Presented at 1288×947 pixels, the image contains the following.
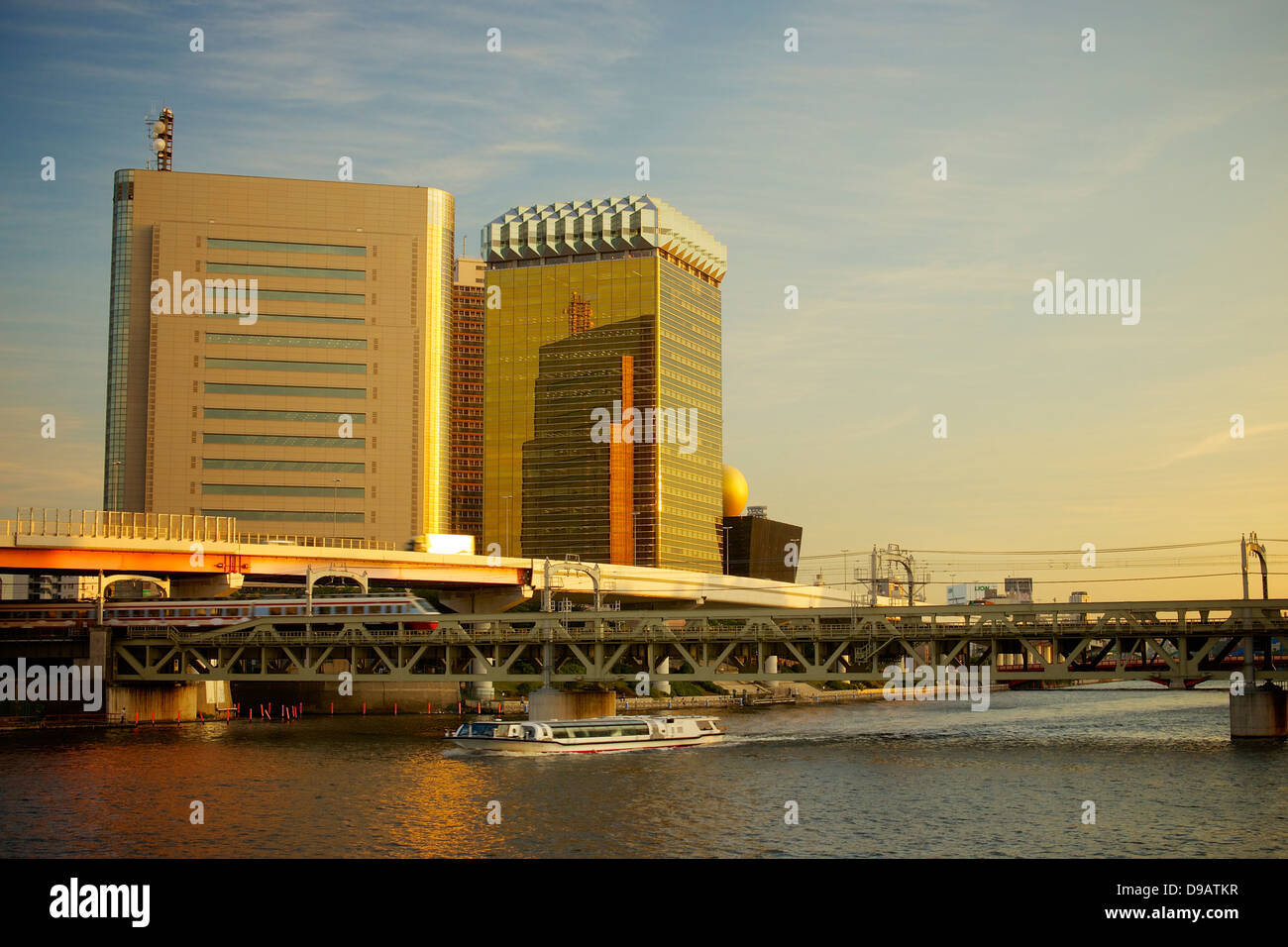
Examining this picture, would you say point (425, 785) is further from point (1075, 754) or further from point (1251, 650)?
point (1251, 650)

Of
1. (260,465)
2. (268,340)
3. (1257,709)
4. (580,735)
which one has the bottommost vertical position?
(580,735)

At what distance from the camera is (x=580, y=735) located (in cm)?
8994

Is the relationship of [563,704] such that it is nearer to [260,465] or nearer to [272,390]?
[260,465]

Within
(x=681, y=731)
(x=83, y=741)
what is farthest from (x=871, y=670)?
(x=83, y=741)

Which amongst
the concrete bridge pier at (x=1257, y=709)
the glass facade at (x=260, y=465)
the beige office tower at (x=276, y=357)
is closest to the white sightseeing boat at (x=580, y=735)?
the concrete bridge pier at (x=1257, y=709)

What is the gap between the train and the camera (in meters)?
120

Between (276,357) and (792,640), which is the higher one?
(276,357)

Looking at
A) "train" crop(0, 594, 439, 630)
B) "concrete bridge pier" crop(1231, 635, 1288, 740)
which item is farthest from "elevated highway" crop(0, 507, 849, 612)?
"concrete bridge pier" crop(1231, 635, 1288, 740)

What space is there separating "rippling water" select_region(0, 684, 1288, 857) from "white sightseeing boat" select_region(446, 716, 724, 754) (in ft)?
5.17

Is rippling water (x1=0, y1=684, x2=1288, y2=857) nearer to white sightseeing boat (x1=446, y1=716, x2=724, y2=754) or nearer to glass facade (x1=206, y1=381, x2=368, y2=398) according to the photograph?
white sightseeing boat (x1=446, y1=716, x2=724, y2=754)

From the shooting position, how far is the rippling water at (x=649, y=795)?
5144 cm

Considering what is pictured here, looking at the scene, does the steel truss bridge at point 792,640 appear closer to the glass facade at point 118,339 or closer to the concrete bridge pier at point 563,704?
the concrete bridge pier at point 563,704

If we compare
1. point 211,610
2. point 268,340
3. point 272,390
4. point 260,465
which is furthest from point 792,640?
point 268,340

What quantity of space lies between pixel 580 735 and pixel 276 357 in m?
118
